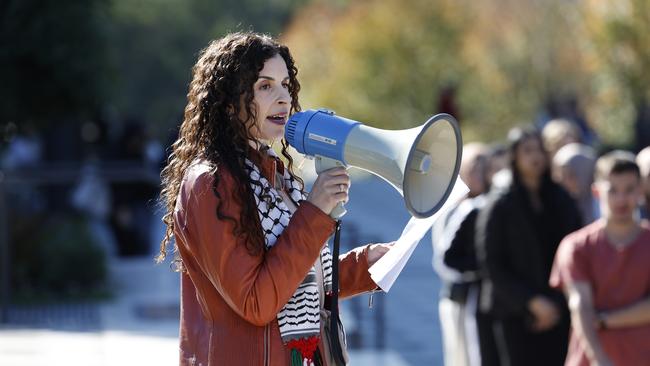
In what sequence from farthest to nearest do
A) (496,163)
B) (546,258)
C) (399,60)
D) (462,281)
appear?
1. (399,60)
2. (496,163)
3. (462,281)
4. (546,258)

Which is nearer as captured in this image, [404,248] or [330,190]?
[330,190]

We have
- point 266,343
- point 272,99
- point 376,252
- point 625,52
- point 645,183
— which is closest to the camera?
point 266,343

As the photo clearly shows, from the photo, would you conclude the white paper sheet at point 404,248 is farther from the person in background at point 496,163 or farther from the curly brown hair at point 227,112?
the person in background at point 496,163

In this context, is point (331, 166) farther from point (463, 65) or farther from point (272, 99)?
point (463, 65)

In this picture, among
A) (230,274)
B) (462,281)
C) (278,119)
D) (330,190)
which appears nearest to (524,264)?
(462,281)

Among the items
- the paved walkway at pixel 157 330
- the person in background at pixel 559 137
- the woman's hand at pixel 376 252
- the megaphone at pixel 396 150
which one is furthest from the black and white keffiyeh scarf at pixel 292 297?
the person in background at pixel 559 137

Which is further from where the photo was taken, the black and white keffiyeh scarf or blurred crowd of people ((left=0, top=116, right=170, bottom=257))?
blurred crowd of people ((left=0, top=116, right=170, bottom=257))

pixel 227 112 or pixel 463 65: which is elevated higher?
pixel 463 65

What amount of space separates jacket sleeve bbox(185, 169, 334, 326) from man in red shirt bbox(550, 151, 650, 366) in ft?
8.21

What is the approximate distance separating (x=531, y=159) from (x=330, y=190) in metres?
4.00

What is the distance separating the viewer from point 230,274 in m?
3.10

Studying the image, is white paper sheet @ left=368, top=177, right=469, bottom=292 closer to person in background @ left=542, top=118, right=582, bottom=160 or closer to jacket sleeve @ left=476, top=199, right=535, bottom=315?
jacket sleeve @ left=476, top=199, right=535, bottom=315

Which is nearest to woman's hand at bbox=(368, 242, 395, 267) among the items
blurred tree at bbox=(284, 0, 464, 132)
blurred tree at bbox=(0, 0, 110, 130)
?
blurred tree at bbox=(0, 0, 110, 130)

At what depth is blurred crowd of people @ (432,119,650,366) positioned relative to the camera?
541 cm
